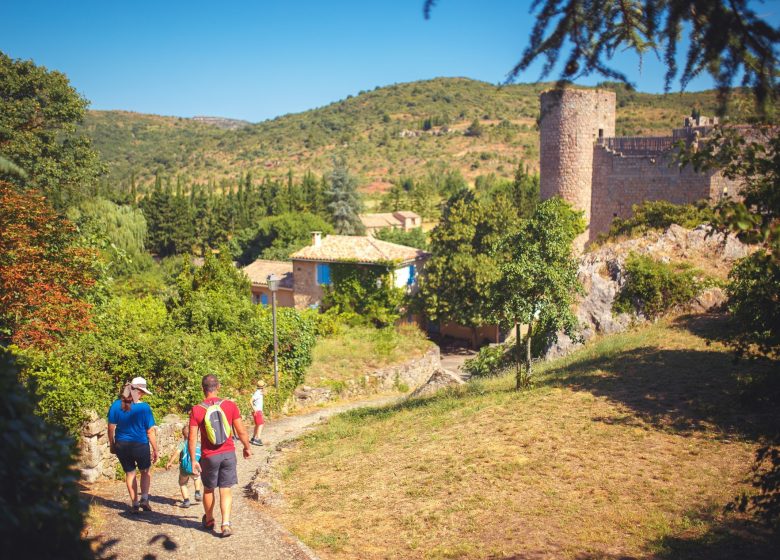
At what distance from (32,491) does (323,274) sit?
28812mm

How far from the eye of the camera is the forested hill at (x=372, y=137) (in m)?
94.2

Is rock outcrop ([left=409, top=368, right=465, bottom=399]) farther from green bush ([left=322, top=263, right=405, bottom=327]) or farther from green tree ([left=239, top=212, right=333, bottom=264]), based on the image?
green tree ([left=239, top=212, right=333, bottom=264])

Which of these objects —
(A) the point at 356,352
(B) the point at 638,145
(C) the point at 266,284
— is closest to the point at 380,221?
(C) the point at 266,284

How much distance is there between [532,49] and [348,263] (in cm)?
2646

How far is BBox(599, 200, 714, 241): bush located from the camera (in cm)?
1995

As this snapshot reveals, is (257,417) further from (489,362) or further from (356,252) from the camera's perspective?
(356,252)

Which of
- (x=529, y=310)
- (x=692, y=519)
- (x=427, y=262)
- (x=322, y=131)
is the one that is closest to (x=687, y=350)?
(x=529, y=310)

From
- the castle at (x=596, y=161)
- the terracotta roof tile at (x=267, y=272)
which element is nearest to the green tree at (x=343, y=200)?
the terracotta roof tile at (x=267, y=272)

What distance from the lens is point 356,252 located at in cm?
3120

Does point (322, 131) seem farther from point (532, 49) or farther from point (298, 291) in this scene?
point (532, 49)

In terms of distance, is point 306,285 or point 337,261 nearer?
point 337,261

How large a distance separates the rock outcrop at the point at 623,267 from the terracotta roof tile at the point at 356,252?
43.3 ft

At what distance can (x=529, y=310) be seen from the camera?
1190 centimetres

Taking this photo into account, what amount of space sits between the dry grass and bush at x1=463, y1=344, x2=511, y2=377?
2.81 meters
